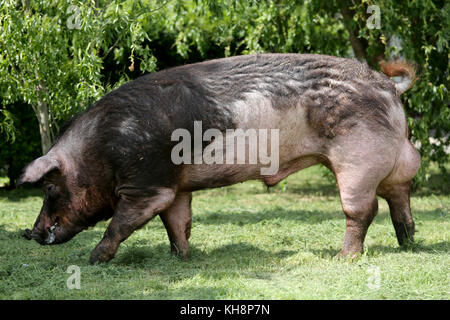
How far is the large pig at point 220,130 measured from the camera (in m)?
5.45

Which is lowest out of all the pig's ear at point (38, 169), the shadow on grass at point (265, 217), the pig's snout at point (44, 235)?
the shadow on grass at point (265, 217)

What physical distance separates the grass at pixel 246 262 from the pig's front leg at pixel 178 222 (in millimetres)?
138

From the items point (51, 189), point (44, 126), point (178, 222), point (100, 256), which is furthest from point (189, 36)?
point (100, 256)

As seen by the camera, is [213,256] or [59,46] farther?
[59,46]

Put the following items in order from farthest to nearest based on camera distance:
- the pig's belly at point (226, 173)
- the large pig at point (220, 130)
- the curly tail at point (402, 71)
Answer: the curly tail at point (402, 71) < the pig's belly at point (226, 173) < the large pig at point (220, 130)

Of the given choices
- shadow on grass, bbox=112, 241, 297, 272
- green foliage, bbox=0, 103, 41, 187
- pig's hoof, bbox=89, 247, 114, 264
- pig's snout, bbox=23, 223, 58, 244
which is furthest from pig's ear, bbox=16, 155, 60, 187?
green foliage, bbox=0, 103, 41, 187

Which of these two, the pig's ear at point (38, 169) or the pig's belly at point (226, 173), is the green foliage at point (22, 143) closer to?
the pig's ear at point (38, 169)

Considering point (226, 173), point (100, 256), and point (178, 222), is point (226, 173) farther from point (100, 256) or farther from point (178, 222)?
point (100, 256)

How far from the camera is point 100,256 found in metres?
5.54

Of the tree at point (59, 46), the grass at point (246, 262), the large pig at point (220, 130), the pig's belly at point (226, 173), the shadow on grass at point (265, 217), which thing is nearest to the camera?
the grass at point (246, 262)

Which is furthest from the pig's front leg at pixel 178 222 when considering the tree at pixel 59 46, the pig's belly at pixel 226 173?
the tree at pixel 59 46

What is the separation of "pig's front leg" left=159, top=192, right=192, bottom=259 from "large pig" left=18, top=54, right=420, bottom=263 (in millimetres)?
386

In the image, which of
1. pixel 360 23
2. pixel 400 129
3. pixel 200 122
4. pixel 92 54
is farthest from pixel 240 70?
pixel 360 23

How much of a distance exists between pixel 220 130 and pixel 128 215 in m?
1.03
